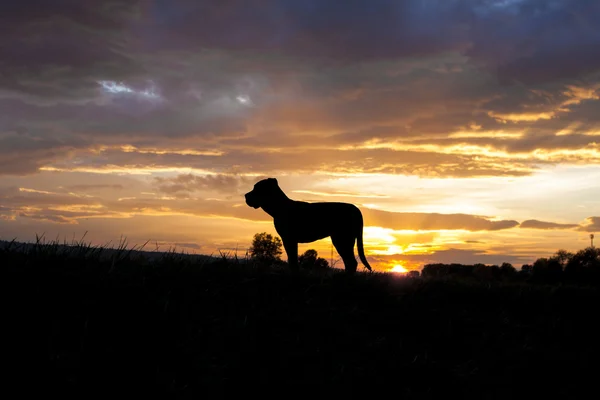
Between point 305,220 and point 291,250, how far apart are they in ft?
2.20

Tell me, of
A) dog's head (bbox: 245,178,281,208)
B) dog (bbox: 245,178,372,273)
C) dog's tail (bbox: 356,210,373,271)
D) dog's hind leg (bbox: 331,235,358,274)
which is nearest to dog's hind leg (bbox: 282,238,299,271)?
dog (bbox: 245,178,372,273)

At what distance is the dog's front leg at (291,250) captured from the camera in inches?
436

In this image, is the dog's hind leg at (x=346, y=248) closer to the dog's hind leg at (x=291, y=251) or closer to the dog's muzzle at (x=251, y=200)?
the dog's hind leg at (x=291, y=251)

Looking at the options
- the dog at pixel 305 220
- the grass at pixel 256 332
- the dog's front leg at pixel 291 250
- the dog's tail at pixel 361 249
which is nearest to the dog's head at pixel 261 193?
the dog at pixel 305 220

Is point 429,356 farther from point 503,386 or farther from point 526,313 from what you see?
point 526,313

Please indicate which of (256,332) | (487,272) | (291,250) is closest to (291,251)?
(291,250)

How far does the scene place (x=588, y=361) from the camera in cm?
1077

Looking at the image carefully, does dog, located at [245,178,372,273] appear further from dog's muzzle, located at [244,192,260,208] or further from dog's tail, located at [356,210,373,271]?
dog's tail, located at [356,210,373,271]

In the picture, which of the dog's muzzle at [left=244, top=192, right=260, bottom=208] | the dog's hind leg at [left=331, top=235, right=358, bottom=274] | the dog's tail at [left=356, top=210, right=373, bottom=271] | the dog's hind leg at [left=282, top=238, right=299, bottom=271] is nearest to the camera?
the dog's hind leg at [left=282, top=238, right=299, bottom=271]

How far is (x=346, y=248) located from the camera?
12.1 metres

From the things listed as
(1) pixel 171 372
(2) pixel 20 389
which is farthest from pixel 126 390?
(2) pixel 20 389

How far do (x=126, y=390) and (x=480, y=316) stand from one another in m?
7.17

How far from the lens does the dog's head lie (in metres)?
11.4

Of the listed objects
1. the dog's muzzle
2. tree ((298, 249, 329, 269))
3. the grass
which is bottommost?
the grass
